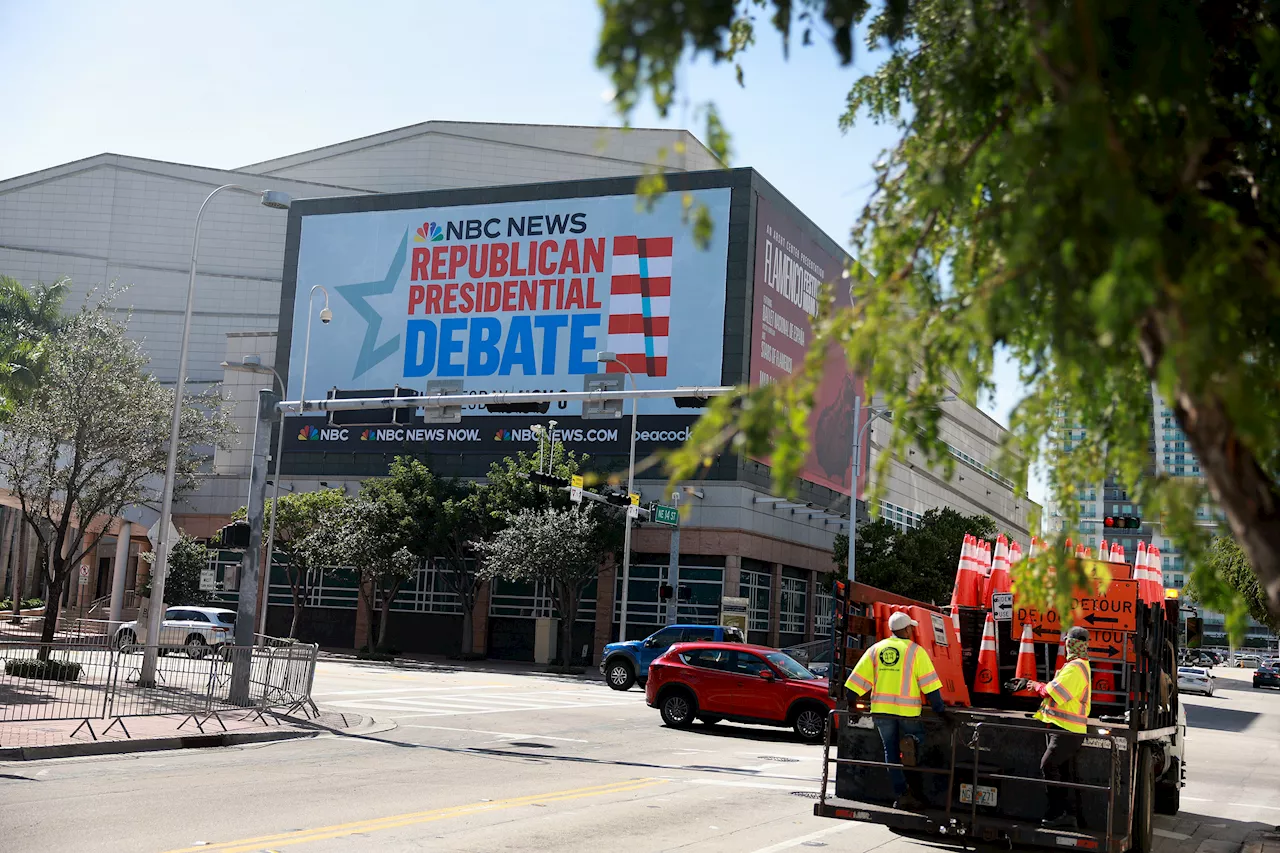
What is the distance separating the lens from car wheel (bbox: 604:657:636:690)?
110 feet

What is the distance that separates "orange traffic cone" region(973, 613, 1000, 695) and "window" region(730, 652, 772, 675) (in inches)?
420

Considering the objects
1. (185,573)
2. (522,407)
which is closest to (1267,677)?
(522,407)

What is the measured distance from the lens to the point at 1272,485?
4363 mm

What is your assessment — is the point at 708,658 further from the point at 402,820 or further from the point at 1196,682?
the point at 1196,682

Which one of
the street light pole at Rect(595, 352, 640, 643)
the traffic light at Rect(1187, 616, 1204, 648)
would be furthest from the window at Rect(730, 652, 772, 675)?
the traffic light at Rect(1187, 616, 1204, 648)

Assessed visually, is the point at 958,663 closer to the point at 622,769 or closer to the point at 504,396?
the point at 622,769

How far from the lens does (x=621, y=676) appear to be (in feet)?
111

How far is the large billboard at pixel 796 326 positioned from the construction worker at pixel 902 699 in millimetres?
38614

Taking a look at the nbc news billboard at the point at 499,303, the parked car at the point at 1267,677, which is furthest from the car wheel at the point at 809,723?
the parked car at the point at 1267,677

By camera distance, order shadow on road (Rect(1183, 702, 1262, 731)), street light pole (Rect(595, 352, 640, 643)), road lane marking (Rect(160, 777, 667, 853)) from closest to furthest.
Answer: road lane marking (Rect(160, 777, 667, 853)), shadow on road (Rect(1183, 702, 1262, 731)), street light pole (Rect(595, 352, 640, 643))

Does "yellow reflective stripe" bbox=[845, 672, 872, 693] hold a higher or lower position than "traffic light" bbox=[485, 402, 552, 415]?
lower

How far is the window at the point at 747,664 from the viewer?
876 inches

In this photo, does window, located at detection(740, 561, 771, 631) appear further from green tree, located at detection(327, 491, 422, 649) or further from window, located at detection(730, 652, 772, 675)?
window, located at detection(730, 652, 772, 675)

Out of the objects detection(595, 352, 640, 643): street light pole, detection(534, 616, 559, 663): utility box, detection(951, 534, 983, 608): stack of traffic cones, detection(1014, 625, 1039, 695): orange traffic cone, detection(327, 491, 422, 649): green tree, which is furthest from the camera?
detection(534, 616, 559, 663): utility box
